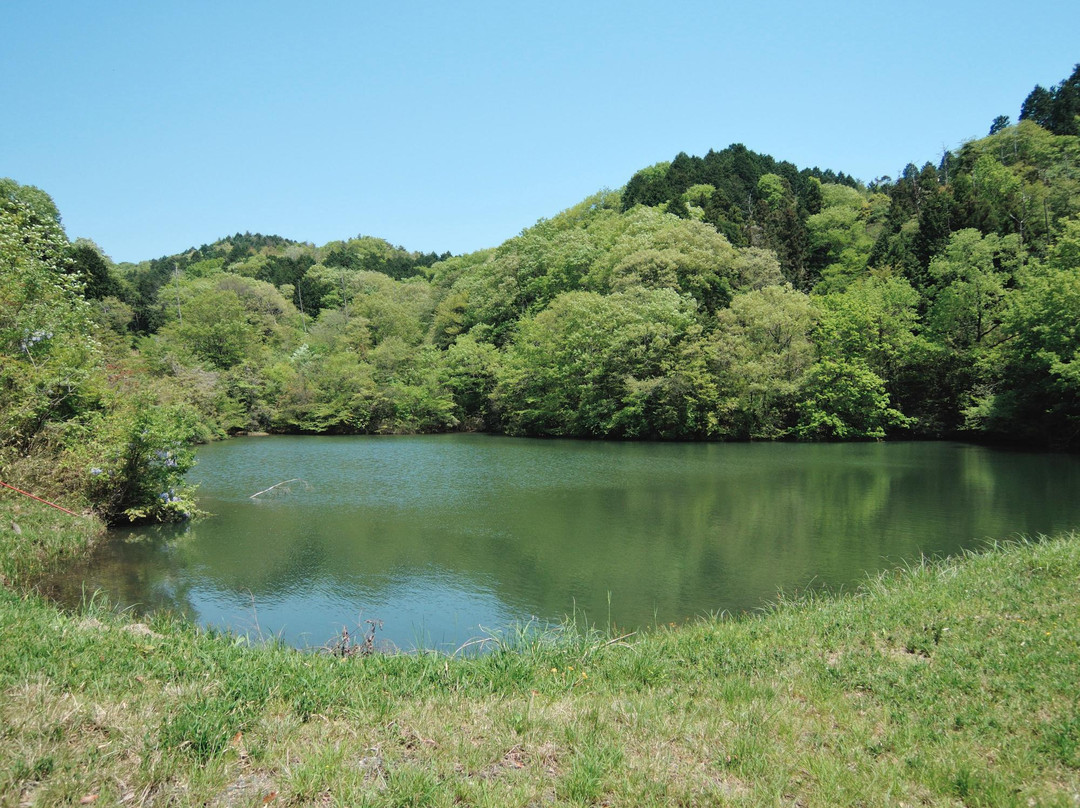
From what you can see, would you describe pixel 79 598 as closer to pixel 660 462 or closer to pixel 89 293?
pixel 660 462

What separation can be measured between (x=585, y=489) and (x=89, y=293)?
155 feet

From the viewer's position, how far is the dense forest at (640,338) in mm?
15531

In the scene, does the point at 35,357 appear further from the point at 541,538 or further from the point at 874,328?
the point at 874,328

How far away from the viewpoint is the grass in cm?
343

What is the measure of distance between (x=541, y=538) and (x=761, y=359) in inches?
1109

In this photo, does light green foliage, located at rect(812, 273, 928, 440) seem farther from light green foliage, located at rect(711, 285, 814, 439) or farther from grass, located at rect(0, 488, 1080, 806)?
grass, located at rect(0, 488, 1080, 806)

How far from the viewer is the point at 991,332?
36.4m

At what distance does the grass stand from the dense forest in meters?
11.2

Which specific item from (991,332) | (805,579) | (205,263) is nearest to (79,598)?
(805,579)

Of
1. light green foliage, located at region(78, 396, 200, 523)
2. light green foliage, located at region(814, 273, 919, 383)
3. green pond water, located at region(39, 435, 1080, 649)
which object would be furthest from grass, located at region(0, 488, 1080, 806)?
light green foliage, located at region(814, 273, 919, 383)

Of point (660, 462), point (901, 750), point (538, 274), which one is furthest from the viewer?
point (538, 274)

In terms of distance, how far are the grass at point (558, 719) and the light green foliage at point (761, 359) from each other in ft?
108

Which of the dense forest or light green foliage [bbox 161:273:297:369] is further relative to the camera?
light green foliage [bbox 161:273:297:369]

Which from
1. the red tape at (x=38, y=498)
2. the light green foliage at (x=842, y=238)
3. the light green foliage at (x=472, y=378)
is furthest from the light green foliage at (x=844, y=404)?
the red tape at (x=38, y=498)
